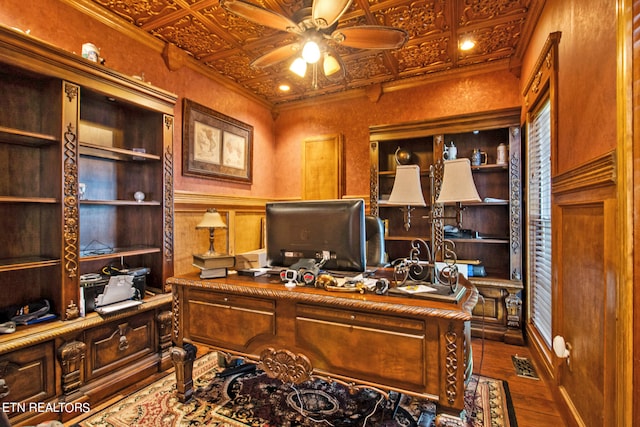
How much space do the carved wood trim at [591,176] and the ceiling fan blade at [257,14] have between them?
6.38 ft

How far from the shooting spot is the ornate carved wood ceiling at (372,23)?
2.48 m

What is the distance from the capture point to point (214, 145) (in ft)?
11.9

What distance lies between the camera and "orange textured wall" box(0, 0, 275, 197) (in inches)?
84.2

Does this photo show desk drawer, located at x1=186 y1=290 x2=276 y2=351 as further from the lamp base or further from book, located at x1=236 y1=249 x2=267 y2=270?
book, located at x1=236 y1=249 x2=267 y2=270

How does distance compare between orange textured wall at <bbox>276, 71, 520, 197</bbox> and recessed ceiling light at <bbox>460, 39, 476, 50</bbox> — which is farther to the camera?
orange textured wall at <bbox>276, 71, 520, 197</bbox>

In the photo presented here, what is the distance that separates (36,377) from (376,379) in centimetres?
205

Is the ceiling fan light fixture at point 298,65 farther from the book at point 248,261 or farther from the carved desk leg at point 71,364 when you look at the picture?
the carved desk leg at point 71,364

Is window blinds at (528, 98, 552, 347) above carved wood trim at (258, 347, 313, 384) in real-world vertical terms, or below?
above

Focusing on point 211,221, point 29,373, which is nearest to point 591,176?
point 211,221

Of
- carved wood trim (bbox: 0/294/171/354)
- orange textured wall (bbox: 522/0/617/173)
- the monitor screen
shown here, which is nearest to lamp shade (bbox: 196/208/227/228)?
carved wood trim (bbox: 0/294/171/354)

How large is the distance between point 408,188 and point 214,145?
2.69m

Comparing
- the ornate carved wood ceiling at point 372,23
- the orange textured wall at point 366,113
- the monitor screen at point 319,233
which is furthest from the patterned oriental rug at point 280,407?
the ornate carved wood ceiling at point 372,23

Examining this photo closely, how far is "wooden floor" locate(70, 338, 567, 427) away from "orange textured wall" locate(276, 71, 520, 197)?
7.69 feet

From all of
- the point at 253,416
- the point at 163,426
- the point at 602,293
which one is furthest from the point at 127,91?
the point at 602,293
